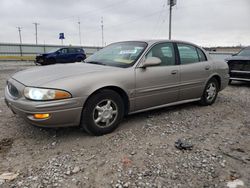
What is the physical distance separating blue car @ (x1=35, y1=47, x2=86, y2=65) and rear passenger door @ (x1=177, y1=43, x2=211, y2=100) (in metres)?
14.4

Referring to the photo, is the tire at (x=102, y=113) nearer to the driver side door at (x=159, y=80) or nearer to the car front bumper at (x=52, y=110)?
the car front bumper at (x=52, y=110)

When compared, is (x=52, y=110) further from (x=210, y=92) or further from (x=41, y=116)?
(x=210, y=92)

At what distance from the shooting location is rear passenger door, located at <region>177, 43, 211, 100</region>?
4.41 m

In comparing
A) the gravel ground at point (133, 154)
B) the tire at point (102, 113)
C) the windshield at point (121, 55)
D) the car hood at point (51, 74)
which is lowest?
the gravel ground at point (133, 154)

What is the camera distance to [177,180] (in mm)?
2354

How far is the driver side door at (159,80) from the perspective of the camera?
3.71 meters

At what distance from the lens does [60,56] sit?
18484 millimetres

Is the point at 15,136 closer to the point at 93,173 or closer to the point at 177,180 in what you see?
the point at 93,173

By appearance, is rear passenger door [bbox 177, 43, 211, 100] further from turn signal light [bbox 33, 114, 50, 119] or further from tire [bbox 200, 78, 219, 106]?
turn signal light [bbox 33, 114, 50, 119]

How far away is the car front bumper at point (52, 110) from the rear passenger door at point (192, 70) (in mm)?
2242

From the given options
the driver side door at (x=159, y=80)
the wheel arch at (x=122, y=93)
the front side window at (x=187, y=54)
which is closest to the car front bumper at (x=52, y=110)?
the wheel arch at (x=122, y=93)

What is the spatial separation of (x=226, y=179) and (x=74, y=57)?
18.3m

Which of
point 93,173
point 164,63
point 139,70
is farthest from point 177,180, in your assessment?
point 164,63

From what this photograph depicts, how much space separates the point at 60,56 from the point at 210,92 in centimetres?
1553
